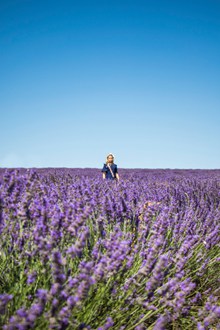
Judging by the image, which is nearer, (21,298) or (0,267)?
(21,298)

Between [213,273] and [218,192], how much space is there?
9.04 feet

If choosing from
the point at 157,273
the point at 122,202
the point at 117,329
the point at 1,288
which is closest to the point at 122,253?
the point at 157,273

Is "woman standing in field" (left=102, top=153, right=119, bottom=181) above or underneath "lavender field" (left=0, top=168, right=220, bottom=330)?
above

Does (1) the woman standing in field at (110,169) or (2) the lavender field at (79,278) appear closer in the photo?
(2) the lavender field at (79,278)

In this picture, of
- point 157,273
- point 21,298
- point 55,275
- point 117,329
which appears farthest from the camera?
point 117,329

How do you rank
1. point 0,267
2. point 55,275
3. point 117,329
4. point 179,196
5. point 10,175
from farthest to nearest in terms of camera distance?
point 179,196 → point 10,175 → point 0,267 → point 117,329 → point 55,275

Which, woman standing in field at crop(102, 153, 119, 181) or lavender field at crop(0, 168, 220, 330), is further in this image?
woman standing in field at crop(102, 153, 119, 181)

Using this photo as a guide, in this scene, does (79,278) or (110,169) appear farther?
(110,169)

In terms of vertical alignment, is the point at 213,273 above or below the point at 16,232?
below

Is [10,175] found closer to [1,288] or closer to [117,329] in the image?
[1,288]

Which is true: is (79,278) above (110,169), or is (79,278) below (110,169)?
below

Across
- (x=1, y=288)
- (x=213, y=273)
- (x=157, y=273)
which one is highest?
(x=157, y=273)

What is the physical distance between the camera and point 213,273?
243cm

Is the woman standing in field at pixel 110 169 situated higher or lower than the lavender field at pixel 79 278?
higher
